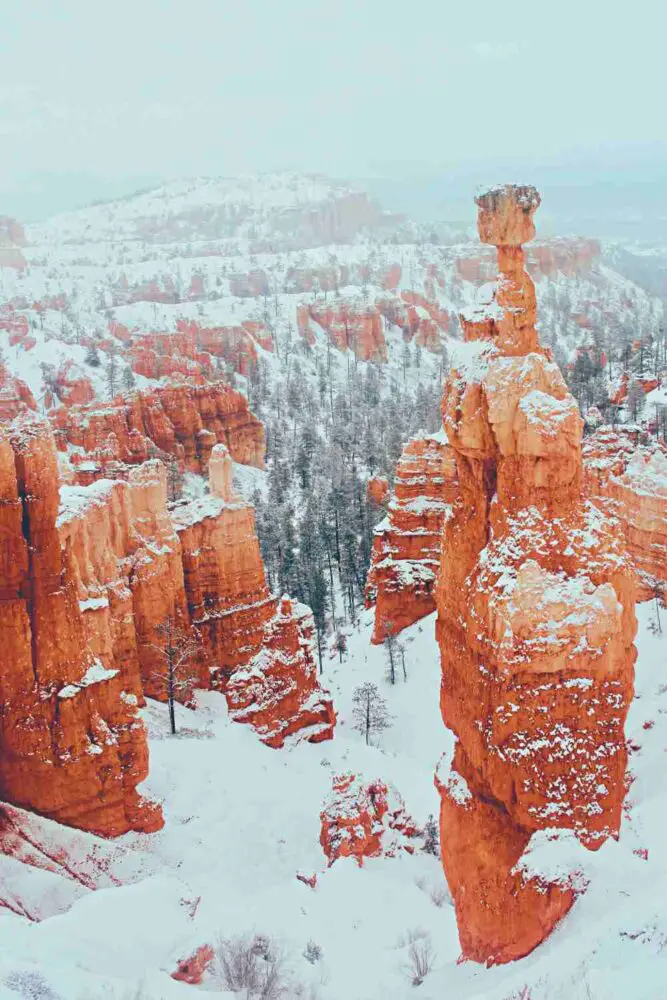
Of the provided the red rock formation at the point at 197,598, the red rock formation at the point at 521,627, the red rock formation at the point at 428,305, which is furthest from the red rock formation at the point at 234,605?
the red rock formation at the point at 428,305

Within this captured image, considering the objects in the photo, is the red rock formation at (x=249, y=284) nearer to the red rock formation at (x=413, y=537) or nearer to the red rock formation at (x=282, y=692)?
the red rock formation at (x=413, y=537)

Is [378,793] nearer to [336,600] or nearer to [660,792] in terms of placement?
[660,792]

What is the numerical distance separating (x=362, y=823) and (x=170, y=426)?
47.1m

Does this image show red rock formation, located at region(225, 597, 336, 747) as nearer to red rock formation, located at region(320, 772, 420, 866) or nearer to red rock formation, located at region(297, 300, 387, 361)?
red rock formation, located at region(320, 772, 420, 866)

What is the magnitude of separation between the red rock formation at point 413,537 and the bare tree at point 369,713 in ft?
15.5

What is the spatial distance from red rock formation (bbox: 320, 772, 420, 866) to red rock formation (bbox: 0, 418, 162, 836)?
4598 mm

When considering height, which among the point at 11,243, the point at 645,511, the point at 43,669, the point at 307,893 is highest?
the point at 11,243

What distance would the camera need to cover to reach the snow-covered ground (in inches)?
310

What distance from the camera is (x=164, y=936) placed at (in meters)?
10.1

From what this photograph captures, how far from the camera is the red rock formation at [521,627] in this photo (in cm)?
905

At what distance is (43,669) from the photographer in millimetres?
A: 13656

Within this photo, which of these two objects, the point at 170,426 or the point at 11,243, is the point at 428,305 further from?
the point at 11,243

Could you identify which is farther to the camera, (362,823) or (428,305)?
(428,305)

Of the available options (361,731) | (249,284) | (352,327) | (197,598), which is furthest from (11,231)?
(361,731)
